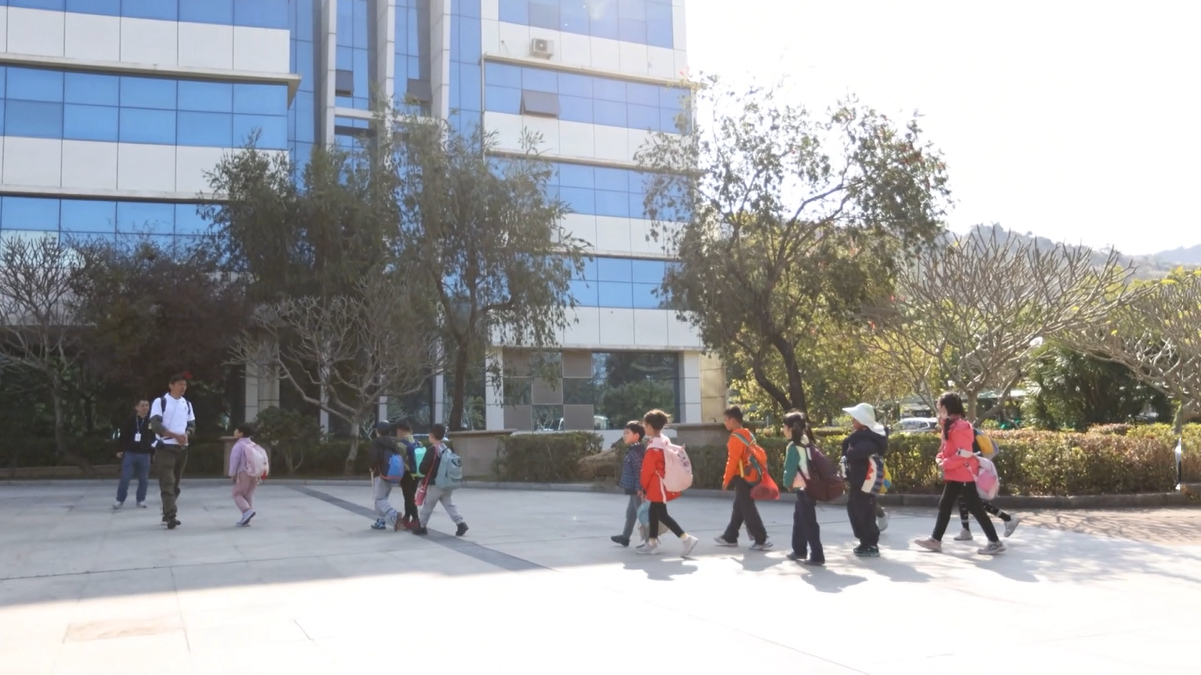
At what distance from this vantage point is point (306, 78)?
33.3m

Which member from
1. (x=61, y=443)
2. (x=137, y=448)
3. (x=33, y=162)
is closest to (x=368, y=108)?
(x=33, y=162)

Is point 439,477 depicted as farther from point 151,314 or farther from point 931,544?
point 151,314

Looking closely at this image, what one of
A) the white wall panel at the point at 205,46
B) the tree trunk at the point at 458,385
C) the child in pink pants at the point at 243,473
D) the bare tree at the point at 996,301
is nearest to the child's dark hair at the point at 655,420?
the child in pink pants at the point at 243,473

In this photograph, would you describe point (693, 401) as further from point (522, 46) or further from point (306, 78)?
point (306, 78)

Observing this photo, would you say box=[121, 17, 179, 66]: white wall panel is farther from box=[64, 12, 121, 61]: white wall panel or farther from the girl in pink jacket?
the girl in pink jacket

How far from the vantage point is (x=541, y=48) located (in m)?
34.4

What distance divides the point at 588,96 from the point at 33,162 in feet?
56.2

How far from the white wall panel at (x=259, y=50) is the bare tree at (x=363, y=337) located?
800 centimetres

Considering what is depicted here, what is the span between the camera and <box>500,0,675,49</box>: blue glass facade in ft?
115

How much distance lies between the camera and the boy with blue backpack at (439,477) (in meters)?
10.9

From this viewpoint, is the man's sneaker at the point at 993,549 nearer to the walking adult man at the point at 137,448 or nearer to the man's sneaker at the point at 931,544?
the man's sneaker at the point at 931,544

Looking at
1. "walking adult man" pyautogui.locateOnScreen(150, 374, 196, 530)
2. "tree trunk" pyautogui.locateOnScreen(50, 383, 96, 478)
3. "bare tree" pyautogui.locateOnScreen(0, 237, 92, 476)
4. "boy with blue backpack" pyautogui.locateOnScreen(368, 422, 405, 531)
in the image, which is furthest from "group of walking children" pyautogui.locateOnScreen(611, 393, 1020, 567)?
"tree trunk" pyautogui.locateOnScreen(50, 383, 96, 478)

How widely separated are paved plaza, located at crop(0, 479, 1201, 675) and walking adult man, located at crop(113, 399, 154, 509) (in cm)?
261

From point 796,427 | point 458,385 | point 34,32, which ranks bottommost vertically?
point 796,427
